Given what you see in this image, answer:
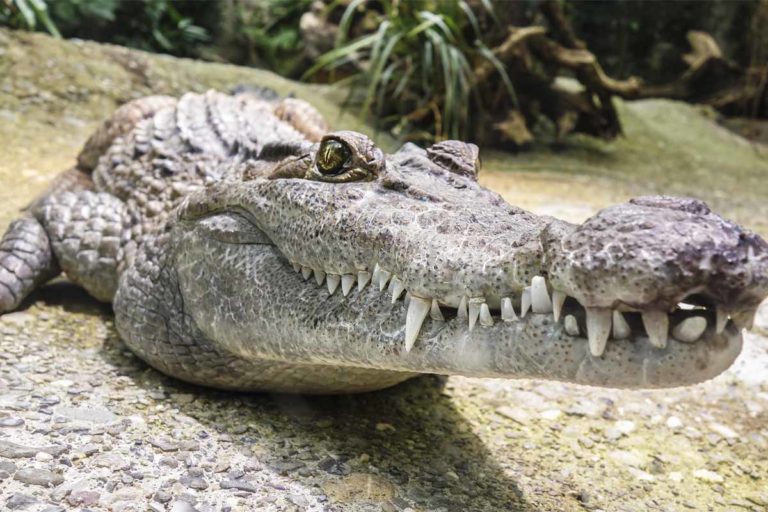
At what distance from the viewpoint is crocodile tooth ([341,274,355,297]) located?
244 cm

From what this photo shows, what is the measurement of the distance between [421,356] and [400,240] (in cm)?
37

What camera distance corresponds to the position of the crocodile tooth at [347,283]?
96.1 inches

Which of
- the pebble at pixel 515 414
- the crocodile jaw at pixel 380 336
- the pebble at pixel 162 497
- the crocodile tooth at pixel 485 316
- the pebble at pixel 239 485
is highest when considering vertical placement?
the crocodile tooth at pixel 485 316

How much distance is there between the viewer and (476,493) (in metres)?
2.50

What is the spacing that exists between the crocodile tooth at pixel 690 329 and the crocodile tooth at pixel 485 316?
48 cm

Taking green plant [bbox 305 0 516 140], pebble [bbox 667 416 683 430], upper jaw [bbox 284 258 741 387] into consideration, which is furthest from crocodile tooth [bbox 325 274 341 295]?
green plant [bbox 305 0 516 140]

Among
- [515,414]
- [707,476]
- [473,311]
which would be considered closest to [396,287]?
[473,311]

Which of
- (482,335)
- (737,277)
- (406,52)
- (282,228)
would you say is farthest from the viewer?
(406,52)

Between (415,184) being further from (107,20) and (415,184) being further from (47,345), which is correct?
(107,20)

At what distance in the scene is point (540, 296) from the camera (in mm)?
1896

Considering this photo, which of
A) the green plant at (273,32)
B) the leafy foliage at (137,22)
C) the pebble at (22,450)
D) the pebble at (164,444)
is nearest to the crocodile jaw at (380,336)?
the pebble at (164,444)

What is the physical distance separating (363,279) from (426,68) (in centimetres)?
665

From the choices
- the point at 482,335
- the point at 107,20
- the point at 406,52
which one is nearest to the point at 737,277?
the point at 482,335

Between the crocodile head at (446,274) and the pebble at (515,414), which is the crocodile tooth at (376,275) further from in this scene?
the pebble at (515,414)
